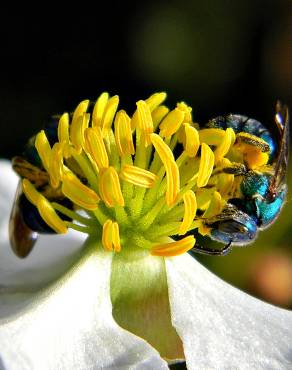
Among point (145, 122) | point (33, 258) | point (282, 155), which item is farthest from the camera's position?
point (33, 258)

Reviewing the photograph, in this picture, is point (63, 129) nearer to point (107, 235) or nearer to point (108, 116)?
point (108, 116)

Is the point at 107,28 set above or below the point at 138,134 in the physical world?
below

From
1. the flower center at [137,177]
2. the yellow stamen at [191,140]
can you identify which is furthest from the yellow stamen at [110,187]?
the yellow stamen at [191,140]

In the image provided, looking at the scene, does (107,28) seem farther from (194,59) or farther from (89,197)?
(89,197)

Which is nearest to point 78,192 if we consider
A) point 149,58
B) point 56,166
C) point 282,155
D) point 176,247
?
point 56,166

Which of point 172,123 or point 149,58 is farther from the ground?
point 172,123

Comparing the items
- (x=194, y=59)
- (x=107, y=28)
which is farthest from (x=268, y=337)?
(x=107, y=28)

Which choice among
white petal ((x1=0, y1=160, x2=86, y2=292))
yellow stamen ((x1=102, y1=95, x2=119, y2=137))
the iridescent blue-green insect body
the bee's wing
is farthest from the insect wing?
the bee's wing
